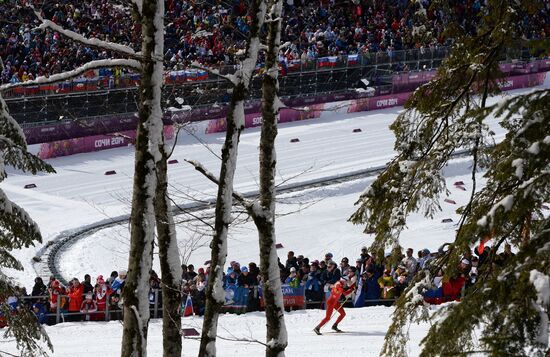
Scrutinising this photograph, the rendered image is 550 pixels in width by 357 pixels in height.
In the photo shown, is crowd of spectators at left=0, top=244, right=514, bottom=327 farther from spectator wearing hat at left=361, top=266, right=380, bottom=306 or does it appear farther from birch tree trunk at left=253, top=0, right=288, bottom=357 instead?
birch tree trunk at left=253, top=0, right=288, bottom=357

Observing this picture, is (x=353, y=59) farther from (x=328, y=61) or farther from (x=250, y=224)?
(x=250, y=224)

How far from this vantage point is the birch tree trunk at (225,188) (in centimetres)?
956

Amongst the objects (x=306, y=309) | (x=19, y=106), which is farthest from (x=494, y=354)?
(x=19, y=106)

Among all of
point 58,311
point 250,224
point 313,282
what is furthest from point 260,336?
point 250,224

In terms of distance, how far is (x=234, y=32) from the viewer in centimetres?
3067

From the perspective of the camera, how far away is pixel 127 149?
34469 mm

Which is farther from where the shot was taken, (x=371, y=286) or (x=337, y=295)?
(x=371, y=286)

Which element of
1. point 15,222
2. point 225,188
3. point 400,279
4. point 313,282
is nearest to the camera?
point 225,188

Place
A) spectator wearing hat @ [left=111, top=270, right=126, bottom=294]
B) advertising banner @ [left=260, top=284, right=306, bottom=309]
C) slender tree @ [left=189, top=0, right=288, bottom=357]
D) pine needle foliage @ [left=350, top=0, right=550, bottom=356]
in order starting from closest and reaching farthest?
pine needle foliage @ [left=350, top=0, right=550, bottom=356] < slender tree @ [left=189, top=0, right=288, bottom=357] < spectator wearing hat @ [left=111, top=270, right=126, bottom=294] < advertising banner @ [left=260, top=284, right=306, bottom=309]

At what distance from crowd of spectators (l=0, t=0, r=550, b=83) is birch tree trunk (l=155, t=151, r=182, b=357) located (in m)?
21.0

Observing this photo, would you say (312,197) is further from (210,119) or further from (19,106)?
(19,106)

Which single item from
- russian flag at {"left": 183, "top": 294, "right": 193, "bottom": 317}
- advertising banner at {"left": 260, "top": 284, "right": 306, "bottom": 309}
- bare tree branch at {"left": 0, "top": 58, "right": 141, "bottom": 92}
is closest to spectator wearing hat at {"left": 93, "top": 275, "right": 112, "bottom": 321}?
russian flag at {"left": 183, "top": 294, "right": 193, "bottom": 317}

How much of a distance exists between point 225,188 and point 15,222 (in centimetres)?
421

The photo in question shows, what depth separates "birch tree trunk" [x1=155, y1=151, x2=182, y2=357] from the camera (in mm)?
9805
